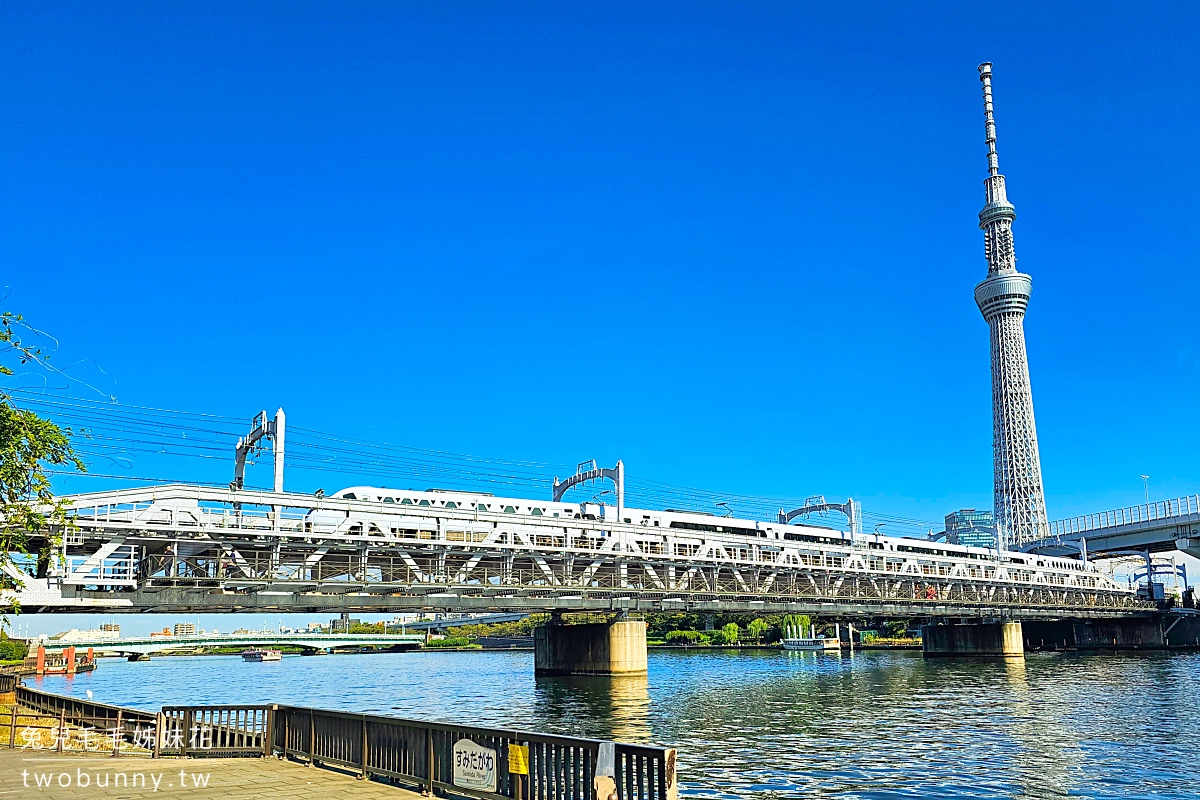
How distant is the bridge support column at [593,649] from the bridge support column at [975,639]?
2255 inches

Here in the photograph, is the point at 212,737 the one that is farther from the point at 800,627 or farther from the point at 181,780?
the point at 800,627

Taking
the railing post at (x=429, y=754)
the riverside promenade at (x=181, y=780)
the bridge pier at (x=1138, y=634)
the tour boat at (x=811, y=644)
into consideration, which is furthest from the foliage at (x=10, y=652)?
the bridge pier at (x=1138, y=634)

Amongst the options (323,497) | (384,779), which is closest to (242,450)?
(323,497)

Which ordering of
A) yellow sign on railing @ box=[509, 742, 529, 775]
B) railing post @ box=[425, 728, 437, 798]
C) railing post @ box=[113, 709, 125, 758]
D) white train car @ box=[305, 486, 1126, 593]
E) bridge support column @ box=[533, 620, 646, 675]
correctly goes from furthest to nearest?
bridge support column @ box=[533, 620, 646, 675] < white train car @ box=[305, 486, 1126, 593] < railing post @ box=[113, 709, 125, 758] < railing post @ box=[425, 728, 437, 798] < yellow sign on railing @ box=[509, 742, 529, 775]

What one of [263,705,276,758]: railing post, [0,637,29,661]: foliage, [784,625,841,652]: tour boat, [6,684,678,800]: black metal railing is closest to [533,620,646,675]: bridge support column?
[6,684,678,800]: black metal railing

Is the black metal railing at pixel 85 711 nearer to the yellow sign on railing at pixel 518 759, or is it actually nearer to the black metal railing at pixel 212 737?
the black metal railing at pixel 212 737

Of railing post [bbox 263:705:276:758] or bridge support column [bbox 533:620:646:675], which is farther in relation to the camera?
bridge support column [bbox 533:620:646:675]

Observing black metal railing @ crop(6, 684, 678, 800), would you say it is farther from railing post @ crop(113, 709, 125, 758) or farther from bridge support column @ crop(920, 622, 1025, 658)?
bridge support column @ crop(920, 622, 1025, 658)

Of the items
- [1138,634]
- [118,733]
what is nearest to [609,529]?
[118,733]

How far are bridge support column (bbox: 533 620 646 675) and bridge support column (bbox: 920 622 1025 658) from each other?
188ft

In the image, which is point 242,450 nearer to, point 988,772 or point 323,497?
point 323,497

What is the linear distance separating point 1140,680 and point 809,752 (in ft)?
162

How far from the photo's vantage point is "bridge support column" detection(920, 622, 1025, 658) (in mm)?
113750

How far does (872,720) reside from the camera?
46625 mm
